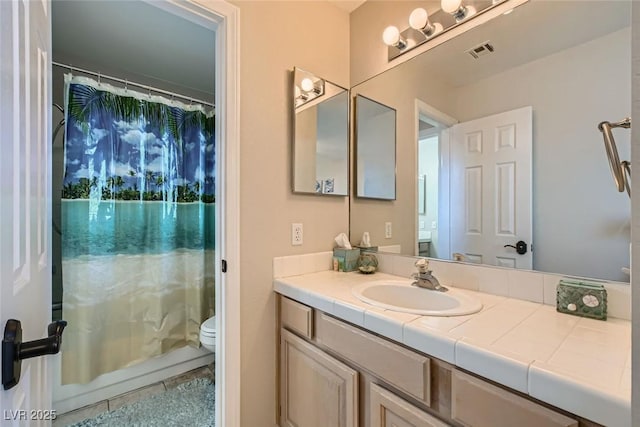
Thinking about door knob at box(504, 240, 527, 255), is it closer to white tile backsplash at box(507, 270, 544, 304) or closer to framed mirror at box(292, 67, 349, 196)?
white tile backsplash at box(507, 270, 544, 304)

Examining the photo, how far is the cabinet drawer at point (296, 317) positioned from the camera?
121cm

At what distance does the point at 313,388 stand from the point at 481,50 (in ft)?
5.53

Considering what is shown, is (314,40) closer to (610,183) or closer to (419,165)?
(419,165)

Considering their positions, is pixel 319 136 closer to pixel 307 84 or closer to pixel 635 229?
pixel 307 84

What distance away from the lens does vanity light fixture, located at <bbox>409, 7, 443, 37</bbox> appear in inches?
54.5

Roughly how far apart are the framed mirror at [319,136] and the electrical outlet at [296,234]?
0.19m

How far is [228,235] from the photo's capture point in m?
1.28

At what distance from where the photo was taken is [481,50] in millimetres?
1254

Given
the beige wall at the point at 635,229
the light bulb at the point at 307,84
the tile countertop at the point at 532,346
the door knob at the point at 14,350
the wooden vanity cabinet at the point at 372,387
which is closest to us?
the beige wall at the point at 635,229

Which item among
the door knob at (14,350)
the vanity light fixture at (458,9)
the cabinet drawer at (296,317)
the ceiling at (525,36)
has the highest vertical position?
the vanity light fixture at (458,9)

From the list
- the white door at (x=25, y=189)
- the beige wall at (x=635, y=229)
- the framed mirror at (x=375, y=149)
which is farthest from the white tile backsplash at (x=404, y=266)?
the white door at (x=25, y=189)

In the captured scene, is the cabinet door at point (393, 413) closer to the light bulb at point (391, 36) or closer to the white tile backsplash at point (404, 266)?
the white tile backsplash at point (404, 266)

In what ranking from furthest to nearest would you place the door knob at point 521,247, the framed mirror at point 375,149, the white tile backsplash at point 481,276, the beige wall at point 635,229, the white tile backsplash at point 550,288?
the framed mirror at point 375,149
the door knob at point 521,247
the white tile backsplash at point 550,288
the white tile backsplash at point 481,276
the beige wall at point 635,229

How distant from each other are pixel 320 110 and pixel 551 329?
1442mm
